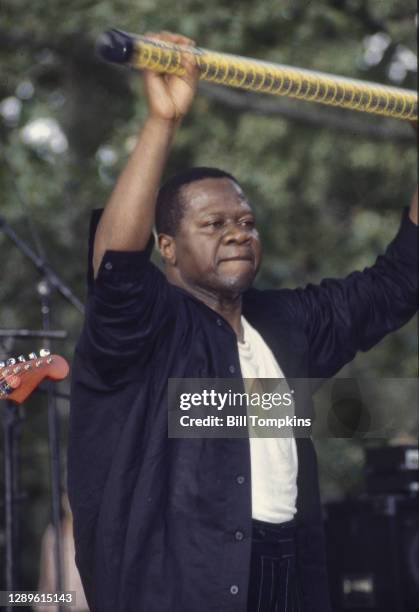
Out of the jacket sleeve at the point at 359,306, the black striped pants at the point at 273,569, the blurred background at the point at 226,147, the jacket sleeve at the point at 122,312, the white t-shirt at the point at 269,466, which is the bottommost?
the black striped pants at the point at 273,569

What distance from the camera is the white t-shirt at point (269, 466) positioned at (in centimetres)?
298

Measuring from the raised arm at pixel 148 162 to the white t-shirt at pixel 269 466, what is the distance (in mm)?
588

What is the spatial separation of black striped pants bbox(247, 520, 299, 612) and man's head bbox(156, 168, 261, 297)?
682mm

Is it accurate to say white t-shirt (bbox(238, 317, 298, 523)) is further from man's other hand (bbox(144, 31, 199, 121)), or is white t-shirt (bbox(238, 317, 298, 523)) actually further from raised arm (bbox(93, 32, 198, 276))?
man's other hand (bbox(144, 31, 199, 121))

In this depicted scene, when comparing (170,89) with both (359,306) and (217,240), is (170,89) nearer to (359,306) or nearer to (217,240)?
(217,240)

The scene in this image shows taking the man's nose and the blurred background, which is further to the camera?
the blurred background

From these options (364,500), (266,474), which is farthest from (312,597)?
(364,500)

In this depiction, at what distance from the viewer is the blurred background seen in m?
7.77

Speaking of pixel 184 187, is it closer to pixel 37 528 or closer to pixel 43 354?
pixel 43 354

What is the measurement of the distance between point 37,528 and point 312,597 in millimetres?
6399

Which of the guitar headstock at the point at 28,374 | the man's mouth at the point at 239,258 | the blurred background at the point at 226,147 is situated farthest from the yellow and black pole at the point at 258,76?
the blurred background at the point at 226,147

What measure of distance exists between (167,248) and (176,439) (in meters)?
0.68

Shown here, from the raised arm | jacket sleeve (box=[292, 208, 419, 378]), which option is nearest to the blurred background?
jacket sleeve (box=[292, 208, 419, 378])

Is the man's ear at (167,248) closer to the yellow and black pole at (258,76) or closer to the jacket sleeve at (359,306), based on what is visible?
the jacket sleeve at (359,306)
